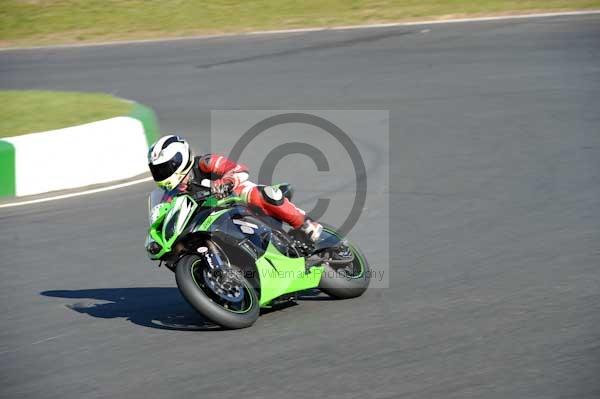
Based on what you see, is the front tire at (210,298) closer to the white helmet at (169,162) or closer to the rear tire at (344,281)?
the white helmet at (169,162)

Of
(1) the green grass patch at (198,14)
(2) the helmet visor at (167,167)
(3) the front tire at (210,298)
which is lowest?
(1) the green grass patch at (198,14)

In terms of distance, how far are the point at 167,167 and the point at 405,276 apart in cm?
212

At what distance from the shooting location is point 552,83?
1488cm

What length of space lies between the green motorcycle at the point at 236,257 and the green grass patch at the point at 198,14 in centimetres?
1556

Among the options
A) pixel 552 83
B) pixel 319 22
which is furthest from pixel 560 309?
pixel 319 22

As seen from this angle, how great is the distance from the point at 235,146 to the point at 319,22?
10.2 meters

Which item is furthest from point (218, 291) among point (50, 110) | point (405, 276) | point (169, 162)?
point (50, 110)

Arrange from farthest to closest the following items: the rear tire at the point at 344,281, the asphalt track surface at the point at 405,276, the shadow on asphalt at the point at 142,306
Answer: the rear tire at the point at 344,281 < the shadow on asphalt at the point at 142,306 < the asphalt track surface at the point at 405,276

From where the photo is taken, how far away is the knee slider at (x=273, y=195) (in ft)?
22.0

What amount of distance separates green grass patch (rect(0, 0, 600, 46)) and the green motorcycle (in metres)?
15.6

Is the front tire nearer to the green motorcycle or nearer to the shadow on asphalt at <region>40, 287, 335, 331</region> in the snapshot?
the green motorcycle

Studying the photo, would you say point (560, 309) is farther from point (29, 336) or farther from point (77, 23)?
point (77, 23)

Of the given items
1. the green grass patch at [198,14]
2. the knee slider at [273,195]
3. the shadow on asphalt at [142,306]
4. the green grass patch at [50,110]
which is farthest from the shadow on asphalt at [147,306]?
the green grass patch at [198,14]

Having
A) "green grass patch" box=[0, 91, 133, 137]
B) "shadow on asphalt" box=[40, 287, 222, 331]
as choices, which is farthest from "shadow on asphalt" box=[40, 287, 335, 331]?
"green grass patch" box=[0, 91, 133, 137]
